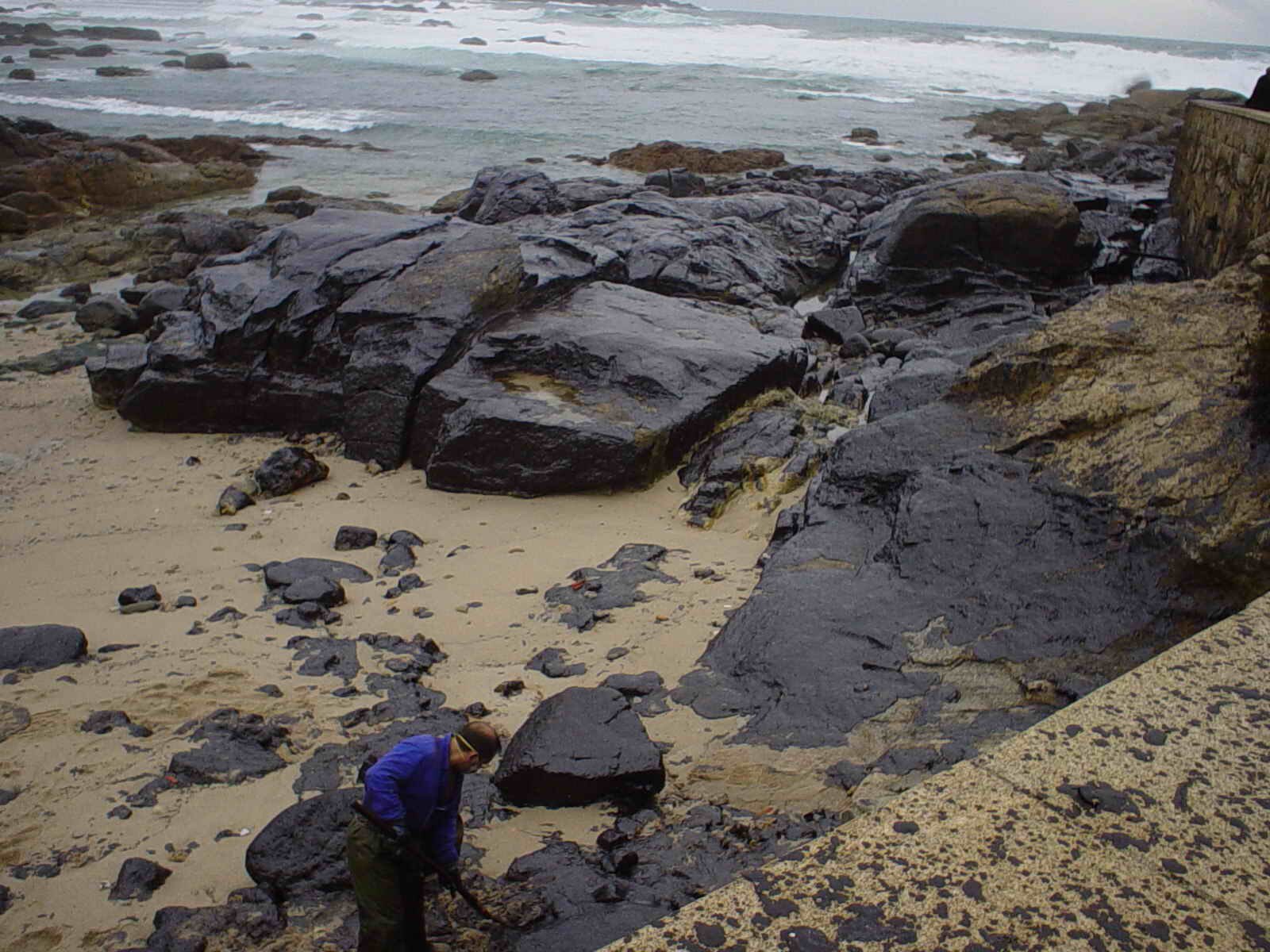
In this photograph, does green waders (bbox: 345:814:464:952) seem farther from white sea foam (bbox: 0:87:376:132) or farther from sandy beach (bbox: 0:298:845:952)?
white sea foam (bbox: 0:87:376:132)

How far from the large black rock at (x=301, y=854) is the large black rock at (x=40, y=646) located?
2.05 m

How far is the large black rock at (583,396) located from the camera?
7.06 metres

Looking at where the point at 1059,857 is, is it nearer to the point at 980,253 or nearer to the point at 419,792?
the point at 419,792

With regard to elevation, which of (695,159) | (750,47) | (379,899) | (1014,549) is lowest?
(379,899)

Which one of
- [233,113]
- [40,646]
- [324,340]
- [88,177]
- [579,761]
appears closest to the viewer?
[579,761]

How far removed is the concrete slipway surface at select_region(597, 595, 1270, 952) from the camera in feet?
5.48

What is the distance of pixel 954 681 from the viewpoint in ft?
12.4

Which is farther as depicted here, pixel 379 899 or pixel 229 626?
pixel 229 626

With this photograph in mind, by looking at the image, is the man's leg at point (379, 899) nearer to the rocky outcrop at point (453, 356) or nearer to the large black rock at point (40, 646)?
the large black rock at point (40, 646)

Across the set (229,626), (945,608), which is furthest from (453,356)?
(945,608)

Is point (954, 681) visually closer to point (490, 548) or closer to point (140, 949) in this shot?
point (140, 949)

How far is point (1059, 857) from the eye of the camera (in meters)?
1.81

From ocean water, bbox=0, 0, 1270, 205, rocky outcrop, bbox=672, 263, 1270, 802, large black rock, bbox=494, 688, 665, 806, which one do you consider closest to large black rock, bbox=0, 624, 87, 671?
large black rock, bbox=494, 688, 665, 806

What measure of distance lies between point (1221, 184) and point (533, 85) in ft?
107
